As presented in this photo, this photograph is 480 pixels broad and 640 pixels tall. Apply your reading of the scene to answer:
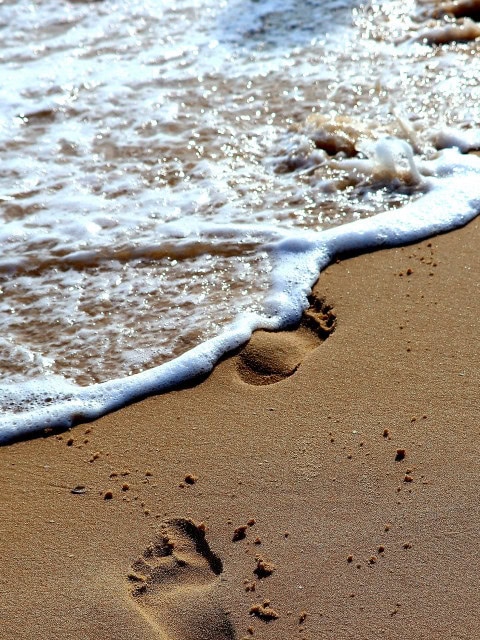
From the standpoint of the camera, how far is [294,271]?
3021 millimetres

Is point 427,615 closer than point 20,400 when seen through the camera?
Yes

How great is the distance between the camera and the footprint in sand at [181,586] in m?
1.90

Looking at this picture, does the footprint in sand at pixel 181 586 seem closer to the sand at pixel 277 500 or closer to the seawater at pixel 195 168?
the sand at pixel 277 500

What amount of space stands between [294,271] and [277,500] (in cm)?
108

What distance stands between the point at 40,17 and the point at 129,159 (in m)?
2.04

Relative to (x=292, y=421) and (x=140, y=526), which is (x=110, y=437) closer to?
(x=140, y=526)

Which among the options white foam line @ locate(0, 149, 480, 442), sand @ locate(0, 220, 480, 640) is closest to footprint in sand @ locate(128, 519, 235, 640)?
sand @ locate(0, 220, 480, 640)

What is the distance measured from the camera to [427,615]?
188cm

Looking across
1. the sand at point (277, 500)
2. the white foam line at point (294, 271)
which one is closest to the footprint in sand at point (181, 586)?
the sand at point (277, 500)

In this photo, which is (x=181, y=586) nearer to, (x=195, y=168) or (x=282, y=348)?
(x=282, y=348)

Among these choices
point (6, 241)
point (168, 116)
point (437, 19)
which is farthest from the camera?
point (437, 19)

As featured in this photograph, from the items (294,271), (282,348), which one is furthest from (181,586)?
(294,271)

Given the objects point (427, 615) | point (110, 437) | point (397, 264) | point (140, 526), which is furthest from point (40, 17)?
point (427, 615)

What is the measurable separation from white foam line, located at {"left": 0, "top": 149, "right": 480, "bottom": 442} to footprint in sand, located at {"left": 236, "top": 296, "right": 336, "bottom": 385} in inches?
1.6
